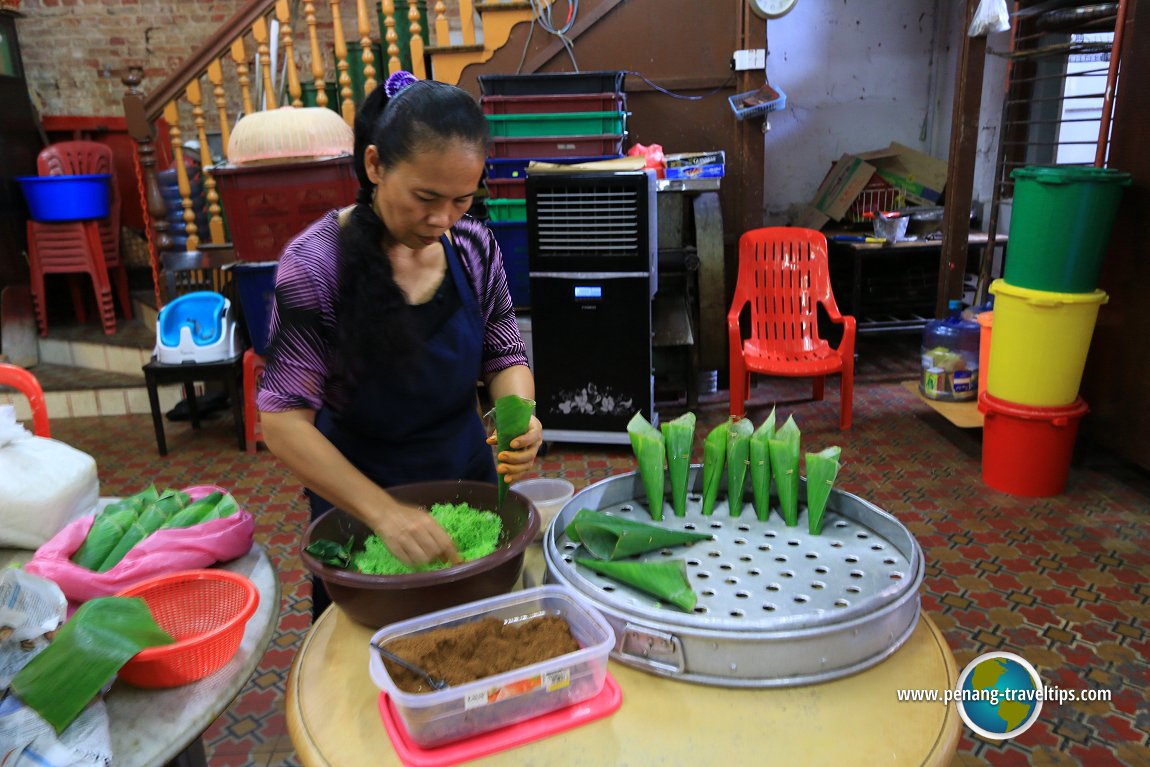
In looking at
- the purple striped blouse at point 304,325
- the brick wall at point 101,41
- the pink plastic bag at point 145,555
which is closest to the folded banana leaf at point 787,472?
the purple striped blouse at point 304,325

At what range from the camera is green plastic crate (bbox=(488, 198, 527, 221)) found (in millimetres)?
4289

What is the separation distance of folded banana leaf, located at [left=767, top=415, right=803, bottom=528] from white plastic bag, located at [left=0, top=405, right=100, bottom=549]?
1362mm

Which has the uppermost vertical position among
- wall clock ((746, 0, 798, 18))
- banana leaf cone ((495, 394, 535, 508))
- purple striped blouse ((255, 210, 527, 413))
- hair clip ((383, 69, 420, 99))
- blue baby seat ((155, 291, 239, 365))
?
wall clock ((746, 0, 798, 18))

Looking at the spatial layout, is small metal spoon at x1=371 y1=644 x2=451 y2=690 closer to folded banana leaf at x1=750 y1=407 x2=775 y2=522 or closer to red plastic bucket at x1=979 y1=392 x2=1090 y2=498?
folded banana leaf at x1=750 y1=407 x2=775 y2=522

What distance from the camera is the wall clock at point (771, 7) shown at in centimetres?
462

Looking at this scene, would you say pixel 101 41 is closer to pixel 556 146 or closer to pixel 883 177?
pixel 556 146

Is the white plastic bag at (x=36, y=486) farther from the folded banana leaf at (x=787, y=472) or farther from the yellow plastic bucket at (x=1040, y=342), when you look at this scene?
the yellow plastic bucket at (x=1040, y=342)

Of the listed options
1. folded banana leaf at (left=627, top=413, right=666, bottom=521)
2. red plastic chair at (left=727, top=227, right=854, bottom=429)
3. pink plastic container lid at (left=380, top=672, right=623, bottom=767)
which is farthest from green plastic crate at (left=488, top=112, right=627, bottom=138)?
pink plastic container lid at (left=380, top=672, right=623, bottom=767)

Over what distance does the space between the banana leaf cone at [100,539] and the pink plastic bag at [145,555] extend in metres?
0.01

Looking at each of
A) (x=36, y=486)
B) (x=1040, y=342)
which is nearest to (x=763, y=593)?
(x=36, y=486)

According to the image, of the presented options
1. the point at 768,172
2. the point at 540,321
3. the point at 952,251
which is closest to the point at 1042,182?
the point at 952,251

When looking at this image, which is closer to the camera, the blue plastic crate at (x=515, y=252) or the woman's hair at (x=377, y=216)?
the woman's hair at (x=377, y=216)

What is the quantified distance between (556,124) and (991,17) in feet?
7.08

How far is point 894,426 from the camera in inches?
175
